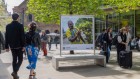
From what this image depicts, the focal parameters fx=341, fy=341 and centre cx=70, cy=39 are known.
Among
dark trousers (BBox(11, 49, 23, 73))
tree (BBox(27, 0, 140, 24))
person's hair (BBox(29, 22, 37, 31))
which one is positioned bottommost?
dark trousers (BBox(11, 49, 23, 73))

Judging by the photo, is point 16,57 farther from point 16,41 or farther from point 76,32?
point 76,32

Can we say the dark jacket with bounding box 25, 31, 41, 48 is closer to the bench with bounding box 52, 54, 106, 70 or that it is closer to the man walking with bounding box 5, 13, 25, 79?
the man walking with bounding box 5, 13, 25, 79

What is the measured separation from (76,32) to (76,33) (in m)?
0.04

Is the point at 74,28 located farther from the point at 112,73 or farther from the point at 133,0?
the point at 133,0

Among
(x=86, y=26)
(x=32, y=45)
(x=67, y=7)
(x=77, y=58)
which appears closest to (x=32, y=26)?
(x=32, y=45)

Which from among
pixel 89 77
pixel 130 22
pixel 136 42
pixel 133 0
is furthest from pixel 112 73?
pixel 130 22

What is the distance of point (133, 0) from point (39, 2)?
23.5 ft

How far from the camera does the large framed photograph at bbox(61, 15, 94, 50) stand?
1430 cm

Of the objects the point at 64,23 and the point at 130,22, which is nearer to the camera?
the point at 64,23

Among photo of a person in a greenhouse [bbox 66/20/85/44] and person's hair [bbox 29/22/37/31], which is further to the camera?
photo of a person in a greenhouse [bbox 66/20/85/44]

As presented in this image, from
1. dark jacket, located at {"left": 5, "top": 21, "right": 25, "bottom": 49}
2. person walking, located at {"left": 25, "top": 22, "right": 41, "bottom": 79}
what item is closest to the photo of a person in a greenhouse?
person walking, located at {"left": 25, "top": 22, "right": 41, "bottom": 79}

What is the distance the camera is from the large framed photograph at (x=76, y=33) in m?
14.3

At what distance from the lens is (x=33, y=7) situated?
2412 cm

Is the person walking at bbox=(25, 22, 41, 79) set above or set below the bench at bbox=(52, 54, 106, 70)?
above
